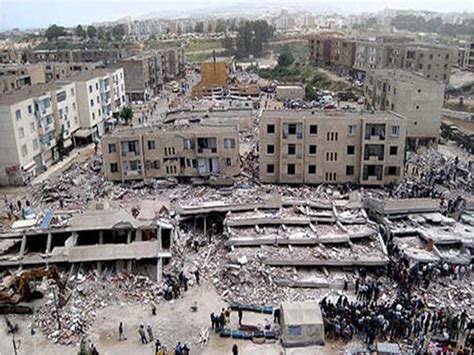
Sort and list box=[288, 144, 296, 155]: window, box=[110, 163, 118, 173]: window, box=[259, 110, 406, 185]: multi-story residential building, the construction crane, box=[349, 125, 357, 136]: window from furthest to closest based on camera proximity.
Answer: box=[110, 163, 118, 173]: window < box=[288, 144, 296, 155]: window < box=[349, 125, 357, 136]: window < box=[259, 110, 406, 185]: multi-story residential building < the construction crane

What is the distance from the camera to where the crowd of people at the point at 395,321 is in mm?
23750

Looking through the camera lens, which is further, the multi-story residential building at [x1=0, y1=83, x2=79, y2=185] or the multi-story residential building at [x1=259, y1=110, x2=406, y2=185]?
the multi-story residential building at [x1=0, y1=83, x2=79, y2=185]

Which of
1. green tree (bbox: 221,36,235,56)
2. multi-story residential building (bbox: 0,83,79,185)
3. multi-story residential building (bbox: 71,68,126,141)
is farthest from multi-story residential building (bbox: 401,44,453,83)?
green tree (bbox: 221,36,235,56)

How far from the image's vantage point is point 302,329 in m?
23.6

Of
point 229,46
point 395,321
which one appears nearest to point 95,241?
point 395,321

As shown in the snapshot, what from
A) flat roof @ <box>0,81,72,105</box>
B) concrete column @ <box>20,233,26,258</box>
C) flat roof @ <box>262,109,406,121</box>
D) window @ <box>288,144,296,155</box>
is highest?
flat roof @ <box>0,81,72,105</box>

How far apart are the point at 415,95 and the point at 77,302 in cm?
4157

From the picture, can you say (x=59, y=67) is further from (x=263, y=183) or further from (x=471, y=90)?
(x=471, y=90)

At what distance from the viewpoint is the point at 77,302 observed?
27328mm

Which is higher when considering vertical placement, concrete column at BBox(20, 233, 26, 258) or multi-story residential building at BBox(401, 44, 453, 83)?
multi-story residential building at BBox(401, 44, 453, 83)

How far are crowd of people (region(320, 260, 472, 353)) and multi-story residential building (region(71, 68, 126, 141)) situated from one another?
1682 inches

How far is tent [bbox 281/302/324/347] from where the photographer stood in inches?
928

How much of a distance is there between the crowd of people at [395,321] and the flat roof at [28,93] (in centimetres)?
3581

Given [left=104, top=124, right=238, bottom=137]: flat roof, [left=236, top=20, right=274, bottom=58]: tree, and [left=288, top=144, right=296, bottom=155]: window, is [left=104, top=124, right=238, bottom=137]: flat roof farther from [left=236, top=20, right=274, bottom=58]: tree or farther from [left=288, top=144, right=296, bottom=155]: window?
[left=236, top=20, right=274, bottom=58]: tree
